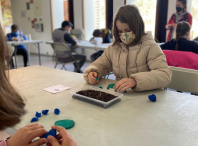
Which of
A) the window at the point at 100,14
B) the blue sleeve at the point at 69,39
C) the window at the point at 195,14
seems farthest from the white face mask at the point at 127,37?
the window at the point at 100,14

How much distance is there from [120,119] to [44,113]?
13.5 inches

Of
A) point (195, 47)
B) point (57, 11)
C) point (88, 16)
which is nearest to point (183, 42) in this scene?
point (195, 47)

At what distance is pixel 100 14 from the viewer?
18.1 feet

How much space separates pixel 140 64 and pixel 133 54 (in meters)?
0.09

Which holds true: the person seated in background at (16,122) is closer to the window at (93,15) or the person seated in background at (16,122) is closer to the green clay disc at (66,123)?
the green clay disc at (66,123)

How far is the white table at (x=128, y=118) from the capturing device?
0.65m

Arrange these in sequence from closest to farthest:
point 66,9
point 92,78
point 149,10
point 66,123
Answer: point 66,123
point 92,78
point 149,10
point 66,9

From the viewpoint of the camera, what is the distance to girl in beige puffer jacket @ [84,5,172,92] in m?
1.19

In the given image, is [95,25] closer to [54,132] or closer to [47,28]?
[47,28]

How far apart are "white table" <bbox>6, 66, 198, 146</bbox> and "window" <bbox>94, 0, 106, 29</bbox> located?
4.55 m

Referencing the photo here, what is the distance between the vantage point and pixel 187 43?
2.35 m

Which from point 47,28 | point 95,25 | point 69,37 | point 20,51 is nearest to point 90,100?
point 69,37

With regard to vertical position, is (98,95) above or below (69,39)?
below

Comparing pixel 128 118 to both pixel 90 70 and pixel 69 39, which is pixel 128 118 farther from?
pixel 69 39
